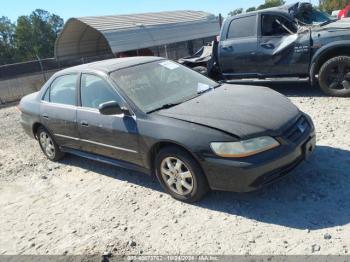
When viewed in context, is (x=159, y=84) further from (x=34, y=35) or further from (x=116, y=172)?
(x=34, y=35)

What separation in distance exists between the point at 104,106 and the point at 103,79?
0.58 m

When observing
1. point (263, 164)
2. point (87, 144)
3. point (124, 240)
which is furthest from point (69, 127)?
point (263, 164)

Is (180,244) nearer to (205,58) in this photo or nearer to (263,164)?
(263,164)

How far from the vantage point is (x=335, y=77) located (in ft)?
23.9

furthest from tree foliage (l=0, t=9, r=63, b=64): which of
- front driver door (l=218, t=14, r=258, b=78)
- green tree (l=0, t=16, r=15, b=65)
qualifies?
front driver door (l=218, t=14, r=258, b=78)

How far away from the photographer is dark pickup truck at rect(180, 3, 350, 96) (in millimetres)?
7203

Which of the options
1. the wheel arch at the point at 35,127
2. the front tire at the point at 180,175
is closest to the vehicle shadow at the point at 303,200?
the front tire at the point at 180,175

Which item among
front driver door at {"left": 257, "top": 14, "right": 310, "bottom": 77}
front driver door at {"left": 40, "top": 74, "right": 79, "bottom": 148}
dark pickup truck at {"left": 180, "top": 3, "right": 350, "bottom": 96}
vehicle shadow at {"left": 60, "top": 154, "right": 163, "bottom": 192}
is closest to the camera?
vehicle shadow at {"left": 60, "top": 154, "right": 163, "bottom": 192}

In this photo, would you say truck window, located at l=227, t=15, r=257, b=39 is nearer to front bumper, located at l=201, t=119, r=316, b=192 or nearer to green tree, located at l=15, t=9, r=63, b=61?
front bumper, located at l=201, t=119, r=316, b=192

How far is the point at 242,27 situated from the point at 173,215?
5.77m

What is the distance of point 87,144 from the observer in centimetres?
520

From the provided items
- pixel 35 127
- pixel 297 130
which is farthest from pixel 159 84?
pixel 35 127

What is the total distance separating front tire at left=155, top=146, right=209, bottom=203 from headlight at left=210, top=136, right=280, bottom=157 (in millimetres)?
331

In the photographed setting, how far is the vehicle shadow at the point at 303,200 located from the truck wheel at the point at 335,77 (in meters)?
2.99
